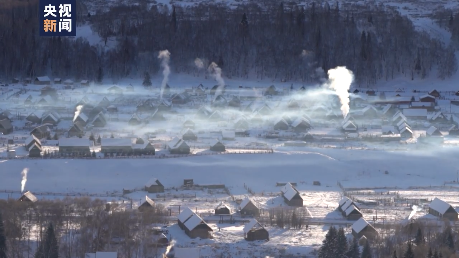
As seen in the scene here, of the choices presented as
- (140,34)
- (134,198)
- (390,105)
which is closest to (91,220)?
(134,198)

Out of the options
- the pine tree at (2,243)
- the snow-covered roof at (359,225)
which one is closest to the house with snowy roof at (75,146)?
the pine tree at (2,243)

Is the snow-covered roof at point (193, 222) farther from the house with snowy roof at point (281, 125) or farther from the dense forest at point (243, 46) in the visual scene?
the dense forest at point (243, 46)

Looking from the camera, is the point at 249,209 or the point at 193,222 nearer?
the point at 193,222

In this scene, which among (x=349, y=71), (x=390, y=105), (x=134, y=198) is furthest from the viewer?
(x=349, y=71)

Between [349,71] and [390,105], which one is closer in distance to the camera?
[390,105]

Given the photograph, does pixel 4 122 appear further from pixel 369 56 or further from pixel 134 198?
pixel 369 56

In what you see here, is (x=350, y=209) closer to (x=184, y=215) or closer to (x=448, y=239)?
(x=448, y=239)

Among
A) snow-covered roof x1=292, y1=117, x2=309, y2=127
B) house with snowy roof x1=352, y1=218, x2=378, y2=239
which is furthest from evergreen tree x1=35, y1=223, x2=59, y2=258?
snow-covered roof x1=292, y1=117, x2=309, y2=127

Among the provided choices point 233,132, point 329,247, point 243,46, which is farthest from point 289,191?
point 243,46
